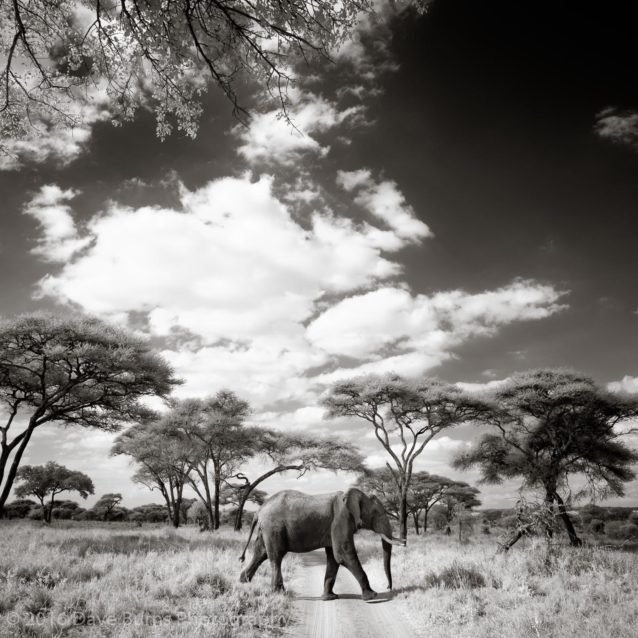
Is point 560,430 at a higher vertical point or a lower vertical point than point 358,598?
higher

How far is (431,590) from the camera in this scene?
7.88 metres

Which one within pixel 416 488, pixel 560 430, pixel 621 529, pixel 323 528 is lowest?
pixel 621 529

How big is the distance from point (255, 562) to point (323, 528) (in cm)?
164

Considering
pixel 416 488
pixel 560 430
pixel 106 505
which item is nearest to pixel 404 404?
pixel 560 430

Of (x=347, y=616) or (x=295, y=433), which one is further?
(x=295, y=433)

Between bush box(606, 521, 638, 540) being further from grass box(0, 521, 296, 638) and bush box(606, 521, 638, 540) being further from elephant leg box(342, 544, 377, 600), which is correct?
grass box(0, 521, 296, 638)

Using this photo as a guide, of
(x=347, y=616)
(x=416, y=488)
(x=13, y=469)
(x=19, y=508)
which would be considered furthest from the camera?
(x=19, y=508)

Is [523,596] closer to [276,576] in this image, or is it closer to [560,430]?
[276,576]

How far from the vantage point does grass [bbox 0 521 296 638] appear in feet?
17.8

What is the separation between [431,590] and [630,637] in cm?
356

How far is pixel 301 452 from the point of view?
2884cm

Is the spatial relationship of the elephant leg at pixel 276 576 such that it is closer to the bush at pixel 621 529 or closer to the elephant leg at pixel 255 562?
the elephant leg at pixel 255 562

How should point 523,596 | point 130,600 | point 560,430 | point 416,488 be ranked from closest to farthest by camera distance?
1. point 130,600
2. point 523,596
3. point 560,430
4. point 416,488

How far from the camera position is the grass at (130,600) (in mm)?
5414
